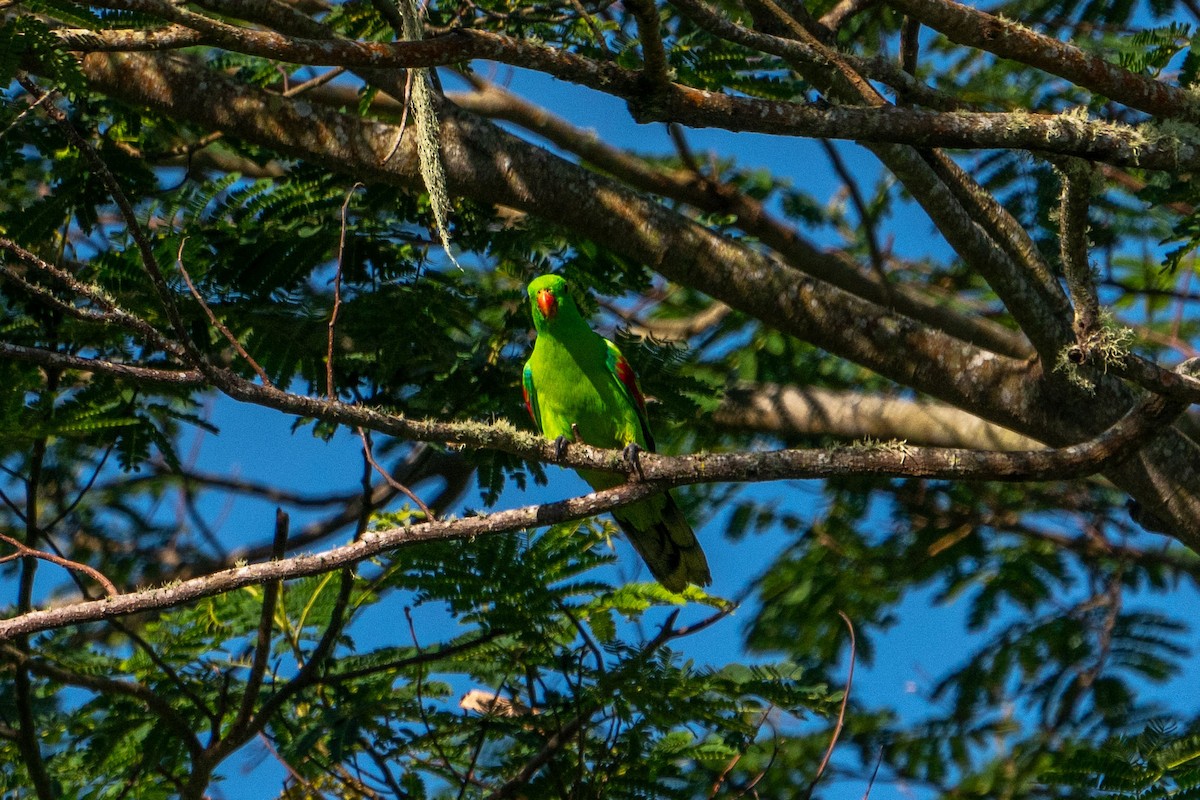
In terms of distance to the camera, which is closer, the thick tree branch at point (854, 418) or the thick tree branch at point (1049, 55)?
the thick tree branch at point (1049, 55)

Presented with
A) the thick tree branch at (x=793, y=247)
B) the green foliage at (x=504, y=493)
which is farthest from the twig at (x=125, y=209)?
the thick tree branch at (x=793, y=247)

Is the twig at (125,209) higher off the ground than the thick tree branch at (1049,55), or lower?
lower

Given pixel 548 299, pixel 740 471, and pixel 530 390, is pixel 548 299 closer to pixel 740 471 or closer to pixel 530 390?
pixel 530 390

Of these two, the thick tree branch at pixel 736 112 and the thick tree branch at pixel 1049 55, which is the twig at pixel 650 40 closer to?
the thick tree branch at pixel 736 112

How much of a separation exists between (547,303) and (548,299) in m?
0.02

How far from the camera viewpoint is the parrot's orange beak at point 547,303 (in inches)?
205

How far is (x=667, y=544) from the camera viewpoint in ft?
16.4

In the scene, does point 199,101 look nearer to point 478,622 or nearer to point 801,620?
point 478,622

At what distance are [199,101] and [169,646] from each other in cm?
233

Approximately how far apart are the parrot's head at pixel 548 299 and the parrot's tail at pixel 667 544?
0.98 metres

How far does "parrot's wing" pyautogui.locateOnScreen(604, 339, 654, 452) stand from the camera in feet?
17.2

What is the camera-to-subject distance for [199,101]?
5.00 m

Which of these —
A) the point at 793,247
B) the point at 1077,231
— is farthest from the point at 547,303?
the point at 1077,231

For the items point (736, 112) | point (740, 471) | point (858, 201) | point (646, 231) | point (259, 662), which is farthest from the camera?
point (858, 201)
